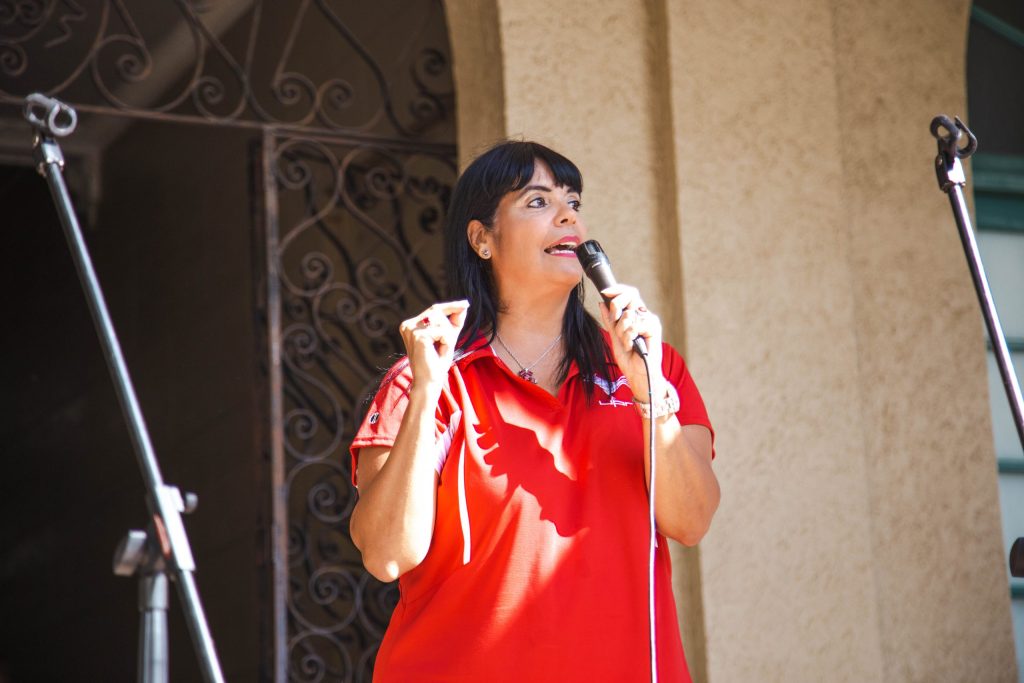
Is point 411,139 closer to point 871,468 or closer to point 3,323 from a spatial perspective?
point 871,468

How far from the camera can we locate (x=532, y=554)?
9.04ft

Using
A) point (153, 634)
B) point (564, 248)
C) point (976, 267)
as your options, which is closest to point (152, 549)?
point (153, 634)

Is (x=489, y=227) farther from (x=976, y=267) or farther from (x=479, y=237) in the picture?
(x=976, y=267)

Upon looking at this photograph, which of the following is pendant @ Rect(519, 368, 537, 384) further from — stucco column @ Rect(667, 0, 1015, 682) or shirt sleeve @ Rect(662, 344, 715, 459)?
stucco column @ Rect(667, 0, 1015, 682)

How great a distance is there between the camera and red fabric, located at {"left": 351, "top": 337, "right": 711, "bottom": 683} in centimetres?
270

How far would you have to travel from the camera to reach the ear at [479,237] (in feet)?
10.7

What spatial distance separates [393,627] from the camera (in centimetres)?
286

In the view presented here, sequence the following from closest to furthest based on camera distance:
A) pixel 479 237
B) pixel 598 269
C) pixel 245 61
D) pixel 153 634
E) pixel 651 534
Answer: pixel 153 634, pixel 651 534, pixel 598 269, pixel 479 237, pixel 245 61

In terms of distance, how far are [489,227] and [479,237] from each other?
4 cm

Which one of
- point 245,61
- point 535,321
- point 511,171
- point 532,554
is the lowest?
point 532,554

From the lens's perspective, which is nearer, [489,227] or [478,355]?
[478,355]

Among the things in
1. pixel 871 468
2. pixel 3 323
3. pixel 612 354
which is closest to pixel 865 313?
pixel 871 468

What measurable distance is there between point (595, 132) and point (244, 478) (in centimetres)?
365

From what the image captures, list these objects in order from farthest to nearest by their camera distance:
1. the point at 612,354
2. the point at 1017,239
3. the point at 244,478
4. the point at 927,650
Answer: the point at 244,478
the point at 1017,239
the point at 927,650
the point at 612,354
